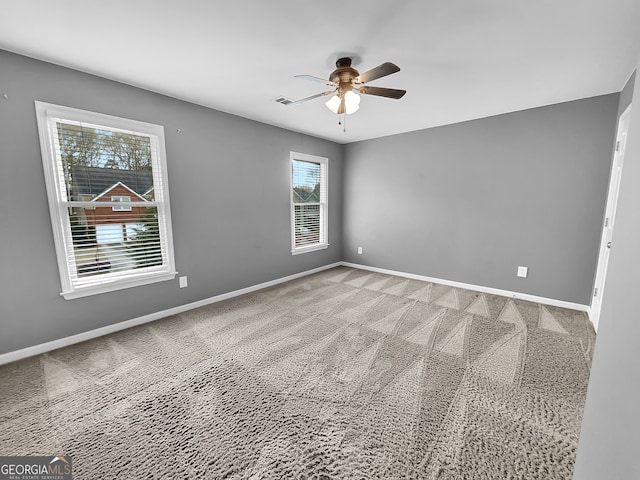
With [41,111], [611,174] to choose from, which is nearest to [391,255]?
[611,174]

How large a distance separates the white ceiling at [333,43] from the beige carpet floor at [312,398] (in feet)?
8.06

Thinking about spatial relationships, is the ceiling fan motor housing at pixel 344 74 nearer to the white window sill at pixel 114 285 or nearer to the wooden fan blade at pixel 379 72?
the wooden fan blade at pixel 379 72

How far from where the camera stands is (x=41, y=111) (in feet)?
7.07

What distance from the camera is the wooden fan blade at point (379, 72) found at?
5.73 feet

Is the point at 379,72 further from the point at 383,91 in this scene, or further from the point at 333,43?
the point at 333,43

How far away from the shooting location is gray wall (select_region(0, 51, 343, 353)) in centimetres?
210

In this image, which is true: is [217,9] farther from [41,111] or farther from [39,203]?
[39,203]

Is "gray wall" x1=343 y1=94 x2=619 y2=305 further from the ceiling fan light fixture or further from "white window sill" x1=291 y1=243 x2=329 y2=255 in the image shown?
the ceiling fan light fixture

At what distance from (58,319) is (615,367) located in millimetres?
3610

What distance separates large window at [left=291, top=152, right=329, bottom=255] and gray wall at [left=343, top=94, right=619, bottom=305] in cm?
77

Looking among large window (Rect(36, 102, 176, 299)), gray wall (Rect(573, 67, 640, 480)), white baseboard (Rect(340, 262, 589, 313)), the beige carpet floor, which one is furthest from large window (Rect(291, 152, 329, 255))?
gray wall (Rect(573, 67, 640, 480))

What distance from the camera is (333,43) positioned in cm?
191

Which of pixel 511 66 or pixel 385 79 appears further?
pixel 385 79

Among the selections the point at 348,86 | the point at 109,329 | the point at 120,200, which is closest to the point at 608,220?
the point at 348,86
